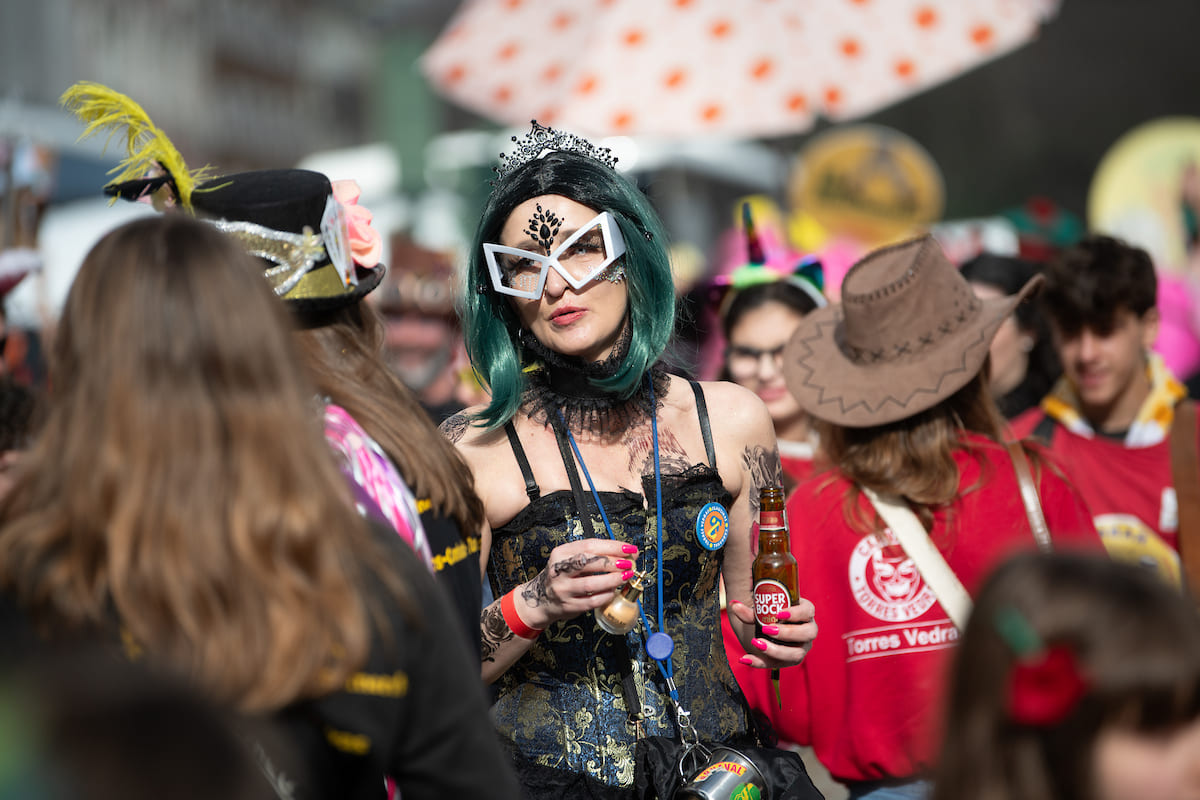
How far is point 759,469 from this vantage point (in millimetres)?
3049

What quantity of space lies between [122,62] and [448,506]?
37060 millimetres

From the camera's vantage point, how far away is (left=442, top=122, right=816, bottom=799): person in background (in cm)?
271

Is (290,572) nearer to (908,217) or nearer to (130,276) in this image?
(130,276)

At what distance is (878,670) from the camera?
117 inches

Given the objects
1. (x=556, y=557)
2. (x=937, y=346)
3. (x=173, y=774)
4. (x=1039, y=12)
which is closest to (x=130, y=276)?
(x=173, y=774)

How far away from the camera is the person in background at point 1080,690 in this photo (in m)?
1.40

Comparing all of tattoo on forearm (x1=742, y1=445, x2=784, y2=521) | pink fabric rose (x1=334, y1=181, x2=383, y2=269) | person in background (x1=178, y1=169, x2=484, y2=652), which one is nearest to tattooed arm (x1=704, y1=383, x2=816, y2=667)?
tattoo on forearm (x1=742, y1=445, x2=784, y2=521)

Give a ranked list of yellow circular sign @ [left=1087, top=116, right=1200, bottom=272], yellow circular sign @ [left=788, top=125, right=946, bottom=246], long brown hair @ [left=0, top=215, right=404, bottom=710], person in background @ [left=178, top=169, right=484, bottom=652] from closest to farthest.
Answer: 1. long brown hair @ [left=0, top=215, right=404, bottom=710]
2. person in background @ [left=178, top=169, right=484, bottom=652]
3. yellow circular sign @ [left=1087, top=116, right=1200, bottom=272]
4. yellow circular sign @ [left=788, top=125, right=946, bottom=246]

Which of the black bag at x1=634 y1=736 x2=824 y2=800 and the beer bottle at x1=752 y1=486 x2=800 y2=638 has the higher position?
the beer bottle at x1=752 y1=486 x2=800 y2=638

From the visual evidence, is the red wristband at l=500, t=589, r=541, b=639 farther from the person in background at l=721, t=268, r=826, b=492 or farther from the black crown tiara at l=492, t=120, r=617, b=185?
the person in background at l=721, t=268, r=826, b=492

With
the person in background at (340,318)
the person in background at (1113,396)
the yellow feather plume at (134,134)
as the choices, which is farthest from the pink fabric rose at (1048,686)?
the person in background at (1113,396)

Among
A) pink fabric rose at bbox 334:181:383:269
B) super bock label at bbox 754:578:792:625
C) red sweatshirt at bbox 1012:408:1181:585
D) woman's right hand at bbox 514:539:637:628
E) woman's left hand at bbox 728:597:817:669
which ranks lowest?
red sweatshirt at bbox 1012:408:1181:585

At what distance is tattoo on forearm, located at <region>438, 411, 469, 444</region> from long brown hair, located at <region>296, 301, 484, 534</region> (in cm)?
65

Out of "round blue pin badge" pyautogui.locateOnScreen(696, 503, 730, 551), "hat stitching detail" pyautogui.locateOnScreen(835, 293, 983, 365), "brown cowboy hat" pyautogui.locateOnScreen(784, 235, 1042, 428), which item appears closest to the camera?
"round blue pin badge" pyautogui.locateOnScreen(696, 503, 730, 551)
